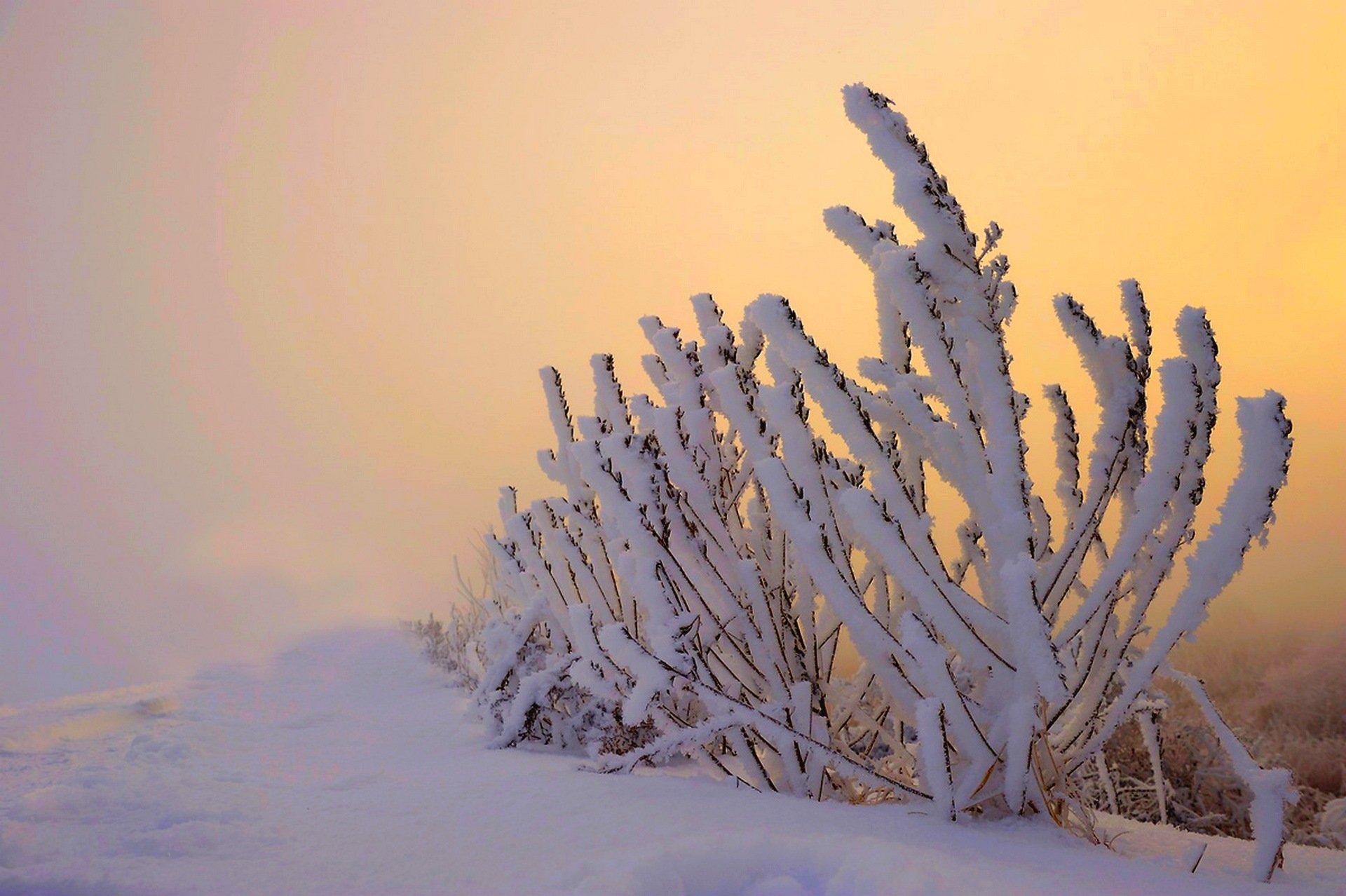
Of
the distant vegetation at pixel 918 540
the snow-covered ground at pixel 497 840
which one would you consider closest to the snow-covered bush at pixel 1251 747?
the distant vegetation at pixel 918 540

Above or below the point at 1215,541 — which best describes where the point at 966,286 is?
above

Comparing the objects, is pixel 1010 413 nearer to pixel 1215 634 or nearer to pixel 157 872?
pixel 157 872

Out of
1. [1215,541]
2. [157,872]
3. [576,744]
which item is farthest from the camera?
[576,744]

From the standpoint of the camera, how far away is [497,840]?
3.96ft

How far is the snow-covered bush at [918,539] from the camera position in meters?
1.31

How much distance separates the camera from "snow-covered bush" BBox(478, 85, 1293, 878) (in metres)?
1.31

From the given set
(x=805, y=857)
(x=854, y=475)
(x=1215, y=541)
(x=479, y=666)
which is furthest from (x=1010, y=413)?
(x=479, y=666)

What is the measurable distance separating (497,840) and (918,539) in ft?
2.92

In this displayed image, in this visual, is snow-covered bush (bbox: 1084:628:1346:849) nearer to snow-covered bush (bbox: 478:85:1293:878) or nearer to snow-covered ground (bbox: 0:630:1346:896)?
snow-covered bush (bbox: 478:85:1293:878)

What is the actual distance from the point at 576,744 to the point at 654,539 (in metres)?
1.50

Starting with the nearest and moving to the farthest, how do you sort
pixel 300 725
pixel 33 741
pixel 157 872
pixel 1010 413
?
pixel 157 872, pixel 1010 413, pixel 33 741, pixel 300 725

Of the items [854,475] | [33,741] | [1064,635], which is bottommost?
[33,741]

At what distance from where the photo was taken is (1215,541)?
4.19ft

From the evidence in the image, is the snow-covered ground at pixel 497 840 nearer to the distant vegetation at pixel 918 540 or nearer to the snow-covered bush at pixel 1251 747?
the distant vegetation at pixel 918 540
